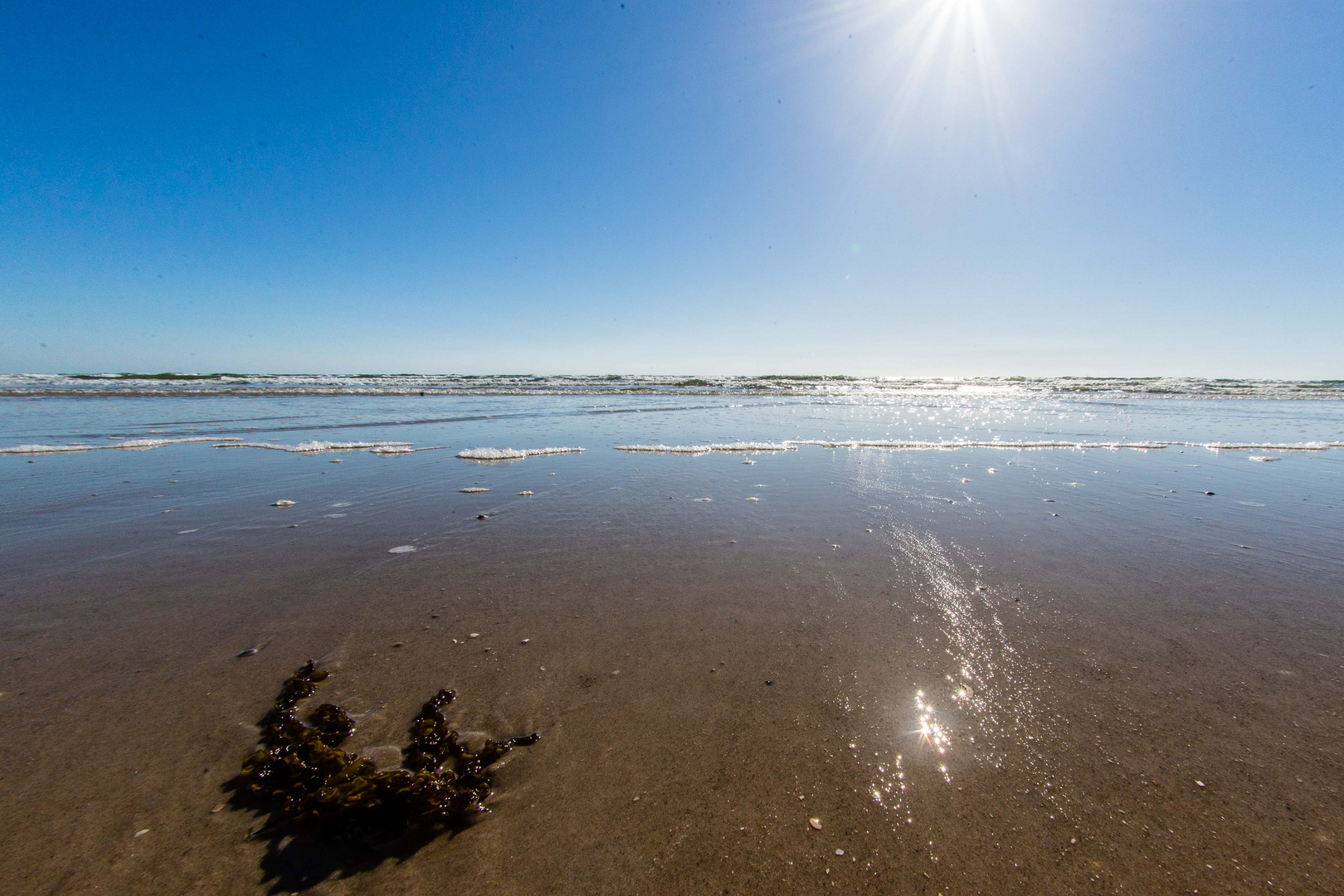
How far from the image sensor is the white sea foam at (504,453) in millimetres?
10297

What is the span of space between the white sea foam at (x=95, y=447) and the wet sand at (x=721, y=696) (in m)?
7.24

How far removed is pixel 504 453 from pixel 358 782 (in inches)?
340

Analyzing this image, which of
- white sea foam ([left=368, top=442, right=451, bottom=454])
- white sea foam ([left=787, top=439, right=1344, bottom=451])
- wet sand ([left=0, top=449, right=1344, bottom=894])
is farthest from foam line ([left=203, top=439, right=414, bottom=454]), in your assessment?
white sea foam ([left=787, top=439, right=1344, bottom=451])

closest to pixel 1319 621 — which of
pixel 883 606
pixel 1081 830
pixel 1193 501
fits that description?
pixel 883 606

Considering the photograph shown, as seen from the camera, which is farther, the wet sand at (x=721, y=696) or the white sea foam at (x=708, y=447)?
the white sea foam at (x=708, y=447)

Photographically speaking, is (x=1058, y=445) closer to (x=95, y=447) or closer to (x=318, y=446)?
(x=318, y=446)

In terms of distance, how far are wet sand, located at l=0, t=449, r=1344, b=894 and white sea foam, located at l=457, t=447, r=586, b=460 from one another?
4.40 metres

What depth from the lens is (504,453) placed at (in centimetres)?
1052

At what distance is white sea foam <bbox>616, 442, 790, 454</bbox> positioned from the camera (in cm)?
1128

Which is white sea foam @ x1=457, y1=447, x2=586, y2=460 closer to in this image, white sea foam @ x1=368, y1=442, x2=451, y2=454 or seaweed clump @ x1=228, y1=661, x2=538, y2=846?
white sea foam @ x1=368, y1=442, x2=451, y2=454

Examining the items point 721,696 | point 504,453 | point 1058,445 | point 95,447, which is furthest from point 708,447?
point 95,447

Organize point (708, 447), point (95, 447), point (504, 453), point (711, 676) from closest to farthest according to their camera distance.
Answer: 1. point (711, 676)
2. point (504, 453)
3. point (95, 447)
4. point (708, 447)

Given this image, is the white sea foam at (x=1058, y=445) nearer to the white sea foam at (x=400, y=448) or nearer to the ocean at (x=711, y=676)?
the ocean at (x=711, y=676)

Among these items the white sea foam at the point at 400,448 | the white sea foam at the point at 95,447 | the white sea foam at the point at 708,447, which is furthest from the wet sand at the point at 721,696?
the white sea foam at the point at 95,447
